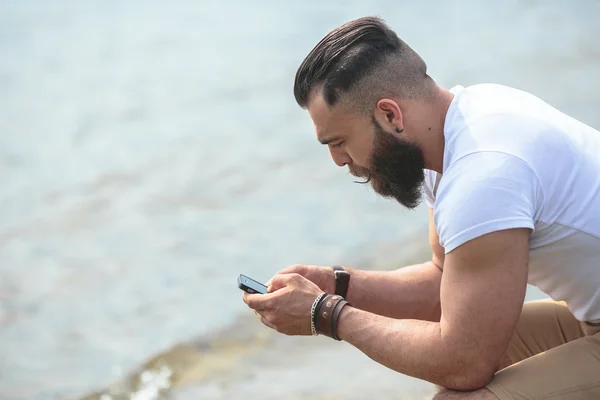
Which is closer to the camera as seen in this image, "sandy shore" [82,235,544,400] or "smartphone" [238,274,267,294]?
"smartphone" [238,274,267,294]

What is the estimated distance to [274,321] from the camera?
2688mm

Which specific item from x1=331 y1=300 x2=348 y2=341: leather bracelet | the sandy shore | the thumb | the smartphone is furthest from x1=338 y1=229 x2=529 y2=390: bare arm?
the sandy shore

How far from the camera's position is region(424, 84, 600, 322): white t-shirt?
2252 millimetres

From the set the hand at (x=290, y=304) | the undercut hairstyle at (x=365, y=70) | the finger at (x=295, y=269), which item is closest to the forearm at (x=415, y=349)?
the hand at (x=290, y=304)

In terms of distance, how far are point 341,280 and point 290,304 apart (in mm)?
Answer: 411

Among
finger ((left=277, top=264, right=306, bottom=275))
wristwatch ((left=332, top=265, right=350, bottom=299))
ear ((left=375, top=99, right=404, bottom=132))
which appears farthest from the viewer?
wristwatch ((left=332, top=265, right=350, bottom=299))

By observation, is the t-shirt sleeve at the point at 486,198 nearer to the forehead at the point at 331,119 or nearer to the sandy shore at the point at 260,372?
the forehead at the point at 331,119

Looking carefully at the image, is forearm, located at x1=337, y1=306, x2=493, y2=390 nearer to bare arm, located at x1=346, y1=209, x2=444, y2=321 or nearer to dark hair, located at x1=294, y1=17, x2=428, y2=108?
bare arm, located at x1=346, y1=209, x2=444, y2=321

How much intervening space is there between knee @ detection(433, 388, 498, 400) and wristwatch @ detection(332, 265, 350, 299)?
2.17 ft

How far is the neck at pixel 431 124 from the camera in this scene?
2.50m

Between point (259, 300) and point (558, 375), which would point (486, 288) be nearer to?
point (558, 375)

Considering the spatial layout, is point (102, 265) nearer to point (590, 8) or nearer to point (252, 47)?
point (252, 47)

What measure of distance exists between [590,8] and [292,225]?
3.41 meters

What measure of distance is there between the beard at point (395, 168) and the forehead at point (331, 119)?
0.22ft
